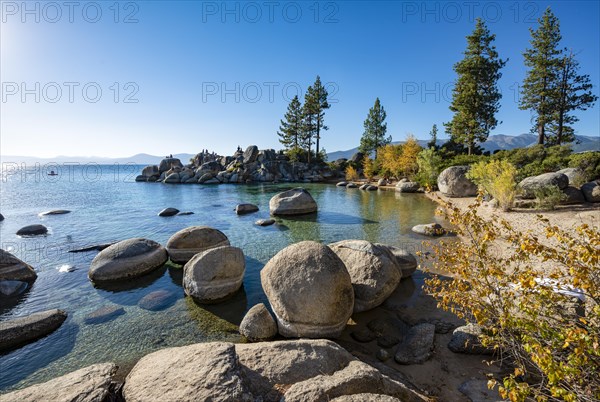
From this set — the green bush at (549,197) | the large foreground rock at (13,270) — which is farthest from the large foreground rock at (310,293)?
the green bush at (549,197)

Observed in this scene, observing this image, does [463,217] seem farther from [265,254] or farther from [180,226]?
[180,226]

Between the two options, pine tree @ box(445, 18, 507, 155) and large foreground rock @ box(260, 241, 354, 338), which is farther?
pine tree @ box(445, 18, 507, 155)

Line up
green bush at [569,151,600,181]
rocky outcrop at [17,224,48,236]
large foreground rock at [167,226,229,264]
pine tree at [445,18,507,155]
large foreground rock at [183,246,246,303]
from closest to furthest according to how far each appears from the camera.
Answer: large foreground rock at [183,246,246,303]
large foreground rock at [167,226,229,264]
rocky outcrop at [17,224,48,236]
green bush at [569,151,600,181]
pine tree at [445,18,507,155]

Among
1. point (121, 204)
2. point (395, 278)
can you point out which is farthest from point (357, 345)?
point (121, 204)

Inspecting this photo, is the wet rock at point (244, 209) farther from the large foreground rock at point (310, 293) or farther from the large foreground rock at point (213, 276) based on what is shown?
the large foreground rock at point (310, 293)

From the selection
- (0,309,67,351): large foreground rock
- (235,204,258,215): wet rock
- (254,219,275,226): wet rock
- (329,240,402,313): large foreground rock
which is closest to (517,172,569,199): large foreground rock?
(329,240,402,313): large foreground rock

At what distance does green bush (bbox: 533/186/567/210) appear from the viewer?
1655 centimetres

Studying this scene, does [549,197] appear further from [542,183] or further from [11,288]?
[11,288]

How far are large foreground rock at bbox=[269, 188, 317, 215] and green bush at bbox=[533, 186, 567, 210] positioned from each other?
597 inches

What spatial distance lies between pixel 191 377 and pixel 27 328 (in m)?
6.92

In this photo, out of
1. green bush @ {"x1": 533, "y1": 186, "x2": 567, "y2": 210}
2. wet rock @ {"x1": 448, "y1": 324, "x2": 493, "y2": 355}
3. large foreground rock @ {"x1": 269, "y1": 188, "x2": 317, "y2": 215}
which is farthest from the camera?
large foreground rock @ {"x1": 269, "y1": 188, "x2": 317, "y2": 215}

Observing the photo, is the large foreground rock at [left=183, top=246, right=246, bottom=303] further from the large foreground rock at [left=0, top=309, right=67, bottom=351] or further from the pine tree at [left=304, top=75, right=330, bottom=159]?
the pine tree at [left=304, top=75, right=330, bottom=159]

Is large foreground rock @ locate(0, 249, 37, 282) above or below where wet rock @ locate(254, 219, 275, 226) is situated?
below

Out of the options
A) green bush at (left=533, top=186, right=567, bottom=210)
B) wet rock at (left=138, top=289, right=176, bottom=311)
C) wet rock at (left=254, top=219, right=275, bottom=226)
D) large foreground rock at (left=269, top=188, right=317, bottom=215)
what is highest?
green bush at (left=533, top=186, right=567, bottom=210)
